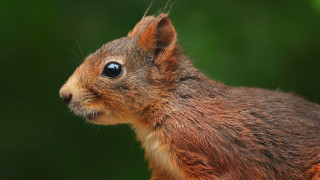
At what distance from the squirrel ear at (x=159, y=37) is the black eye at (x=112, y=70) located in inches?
10.0

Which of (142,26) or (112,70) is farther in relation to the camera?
(142,26)

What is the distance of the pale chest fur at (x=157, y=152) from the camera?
130 inches

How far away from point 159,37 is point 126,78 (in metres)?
0.40

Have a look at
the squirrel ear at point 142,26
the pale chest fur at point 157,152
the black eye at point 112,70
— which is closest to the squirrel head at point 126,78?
the black eye at point 112,70

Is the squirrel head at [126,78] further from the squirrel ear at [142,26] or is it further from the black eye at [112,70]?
the squirrel ear at [142,26]

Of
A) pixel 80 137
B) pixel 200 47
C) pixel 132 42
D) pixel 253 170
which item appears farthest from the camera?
pixel 80 137

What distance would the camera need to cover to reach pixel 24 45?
15.9 feet

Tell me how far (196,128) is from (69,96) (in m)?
0.91

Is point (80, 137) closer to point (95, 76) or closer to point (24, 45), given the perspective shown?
point (24, 45)

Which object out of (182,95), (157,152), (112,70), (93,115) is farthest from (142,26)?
(157,152)

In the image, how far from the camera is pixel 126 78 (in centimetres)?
336

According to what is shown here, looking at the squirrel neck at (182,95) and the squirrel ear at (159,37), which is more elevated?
the squirrel ear at (159,37)

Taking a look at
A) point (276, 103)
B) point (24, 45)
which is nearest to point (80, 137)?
point (24, 45)

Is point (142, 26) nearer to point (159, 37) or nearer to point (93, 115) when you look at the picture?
point (159, 37)
